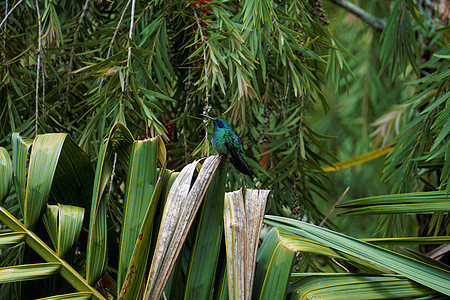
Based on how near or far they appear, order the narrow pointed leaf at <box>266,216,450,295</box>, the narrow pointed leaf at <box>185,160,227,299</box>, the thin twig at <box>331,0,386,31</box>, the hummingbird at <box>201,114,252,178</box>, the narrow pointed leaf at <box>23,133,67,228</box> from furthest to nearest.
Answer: the thin twig at <box>331,0,386,31</box>, the hummingbird at <box>201,114,252,178</box>, the narrow pointed leaf at <box>23,133,67,228</box>, the narrow pointed leaf at <box>185,160,227,299</box>, the narrow pointed leaf at <box>266,216,450,295</box>

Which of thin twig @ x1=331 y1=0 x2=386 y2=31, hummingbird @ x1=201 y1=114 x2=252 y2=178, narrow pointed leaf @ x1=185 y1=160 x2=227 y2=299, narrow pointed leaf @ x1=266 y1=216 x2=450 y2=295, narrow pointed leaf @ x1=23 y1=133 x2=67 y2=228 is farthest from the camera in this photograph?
thin twig @ x1=331 y1=0 x2=386 y2=31

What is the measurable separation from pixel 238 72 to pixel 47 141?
24.9 inches

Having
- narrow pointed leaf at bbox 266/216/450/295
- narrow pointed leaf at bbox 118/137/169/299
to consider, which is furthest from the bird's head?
narrow pointed leaf at bbox 266/216/450/295

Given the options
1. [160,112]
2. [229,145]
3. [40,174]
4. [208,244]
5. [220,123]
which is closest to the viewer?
[208,244]

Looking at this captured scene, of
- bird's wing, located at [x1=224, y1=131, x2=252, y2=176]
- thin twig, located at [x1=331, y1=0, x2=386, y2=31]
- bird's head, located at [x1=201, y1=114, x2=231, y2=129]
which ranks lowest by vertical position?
bird's wing, located at [x1=224, y1=131, x2=252, y2=176]

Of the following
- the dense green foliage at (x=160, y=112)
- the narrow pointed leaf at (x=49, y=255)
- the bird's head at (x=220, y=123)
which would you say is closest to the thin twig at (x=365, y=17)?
the dense green foliage at (x=160, y=112)

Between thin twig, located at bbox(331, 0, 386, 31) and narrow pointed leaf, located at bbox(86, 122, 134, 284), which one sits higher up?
thin twig, located at bbox(331, 0, 386, 31)

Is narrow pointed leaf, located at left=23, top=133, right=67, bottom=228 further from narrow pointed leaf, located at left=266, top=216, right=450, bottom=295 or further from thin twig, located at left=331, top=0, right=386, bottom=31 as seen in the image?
thin twig, located at left=331, top=0, right=386, bottom=31

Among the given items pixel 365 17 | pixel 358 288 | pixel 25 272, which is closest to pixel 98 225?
pixel 25 272

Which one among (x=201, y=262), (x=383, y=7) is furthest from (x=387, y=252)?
(x=383, y=7)

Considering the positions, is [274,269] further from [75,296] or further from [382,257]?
[75,296]

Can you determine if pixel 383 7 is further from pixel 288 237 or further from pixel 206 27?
pixel 288 237

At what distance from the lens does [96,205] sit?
43.4 inches

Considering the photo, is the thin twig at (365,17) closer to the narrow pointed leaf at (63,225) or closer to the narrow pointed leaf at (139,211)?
the narrow pointed leaf at (139,211)
